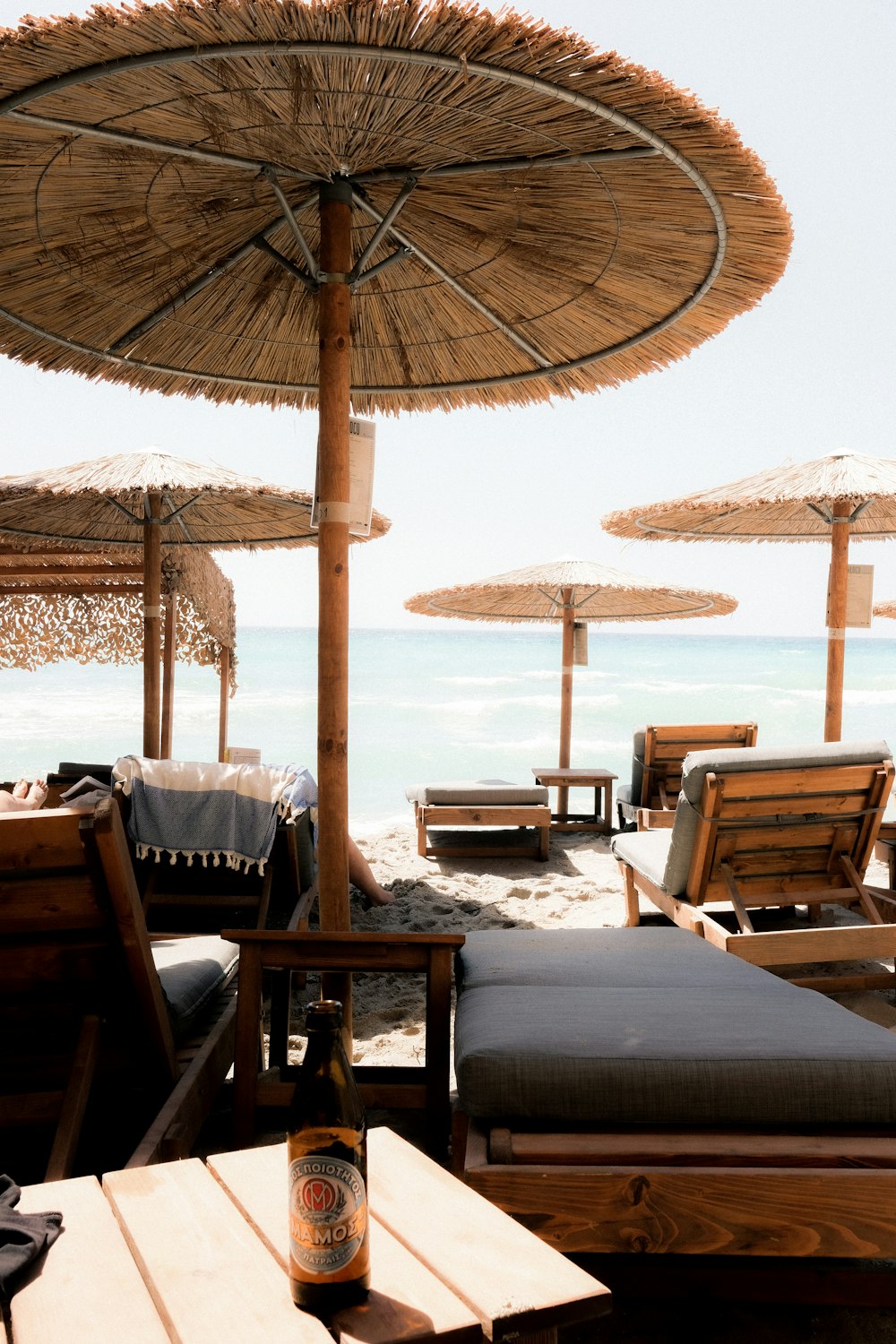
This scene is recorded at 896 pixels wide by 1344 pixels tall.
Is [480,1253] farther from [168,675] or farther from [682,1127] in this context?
[168,675]

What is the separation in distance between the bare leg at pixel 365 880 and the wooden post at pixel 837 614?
257cm

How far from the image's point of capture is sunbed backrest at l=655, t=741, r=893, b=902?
132 inches

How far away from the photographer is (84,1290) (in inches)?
39.9

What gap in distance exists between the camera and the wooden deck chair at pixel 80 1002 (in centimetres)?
178

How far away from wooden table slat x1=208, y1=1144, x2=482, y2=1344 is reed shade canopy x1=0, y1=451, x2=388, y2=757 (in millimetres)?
4214

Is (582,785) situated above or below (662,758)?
below

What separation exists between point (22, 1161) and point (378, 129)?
8.38ft

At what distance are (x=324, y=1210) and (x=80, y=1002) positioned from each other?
3.98 feet

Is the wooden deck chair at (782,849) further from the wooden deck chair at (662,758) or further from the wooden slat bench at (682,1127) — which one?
the wooden deck chair at (662,758)

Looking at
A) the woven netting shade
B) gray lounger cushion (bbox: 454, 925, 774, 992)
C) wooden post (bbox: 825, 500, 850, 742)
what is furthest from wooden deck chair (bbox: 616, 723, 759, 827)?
the woven netting shade

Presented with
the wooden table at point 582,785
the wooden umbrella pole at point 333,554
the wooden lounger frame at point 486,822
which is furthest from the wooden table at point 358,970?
the wooden table at point 582,785

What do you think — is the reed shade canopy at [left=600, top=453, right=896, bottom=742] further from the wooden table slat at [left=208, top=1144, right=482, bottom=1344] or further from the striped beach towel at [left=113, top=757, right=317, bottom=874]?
the wooden table slat at [left=208, top=1144, right=482, bottom=1344]

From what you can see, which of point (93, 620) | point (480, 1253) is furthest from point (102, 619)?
point (480, 1253)

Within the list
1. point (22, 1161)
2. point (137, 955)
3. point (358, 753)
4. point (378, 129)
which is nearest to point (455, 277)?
point (378, 129)
